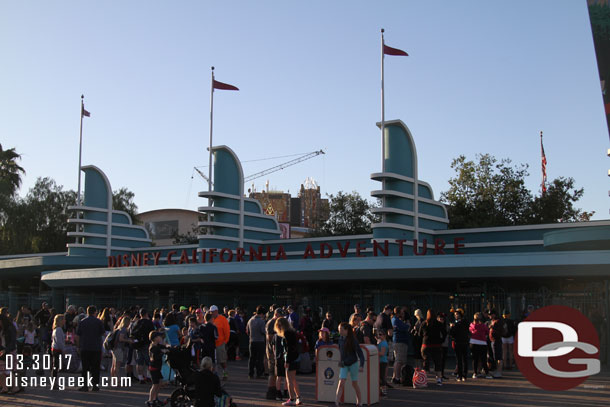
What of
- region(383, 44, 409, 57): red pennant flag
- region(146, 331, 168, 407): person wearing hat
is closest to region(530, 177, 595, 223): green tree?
region(383, 44, 409, 57): red pennant flag

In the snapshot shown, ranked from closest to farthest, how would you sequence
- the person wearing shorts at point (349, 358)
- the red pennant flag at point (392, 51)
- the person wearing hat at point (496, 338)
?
the person wearing shorts at point (349, 358) < the person wearing hat at point (496, 338) < the red pennant flag at point (392, 51)

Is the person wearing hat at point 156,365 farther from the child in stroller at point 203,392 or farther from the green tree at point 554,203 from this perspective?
the green tree at point 554,203

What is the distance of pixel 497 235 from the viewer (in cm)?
3027

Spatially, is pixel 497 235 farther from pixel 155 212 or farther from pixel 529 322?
pixel 155 212

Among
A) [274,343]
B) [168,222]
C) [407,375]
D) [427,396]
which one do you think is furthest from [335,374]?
[168,222]

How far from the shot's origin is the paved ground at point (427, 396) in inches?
570

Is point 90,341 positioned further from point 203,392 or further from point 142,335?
point 203,392

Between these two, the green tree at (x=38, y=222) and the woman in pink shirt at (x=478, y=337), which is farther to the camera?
the green tree at (x=38, y=222)

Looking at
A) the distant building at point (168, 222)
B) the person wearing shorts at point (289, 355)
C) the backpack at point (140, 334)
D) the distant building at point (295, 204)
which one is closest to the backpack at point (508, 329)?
the person wearing shorts at point (289, 355)

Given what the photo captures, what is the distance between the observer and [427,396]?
610 inches

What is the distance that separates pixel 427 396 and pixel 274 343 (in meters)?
3.51

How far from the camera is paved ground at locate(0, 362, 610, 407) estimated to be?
1447 cm

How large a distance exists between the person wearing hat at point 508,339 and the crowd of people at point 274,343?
28mm

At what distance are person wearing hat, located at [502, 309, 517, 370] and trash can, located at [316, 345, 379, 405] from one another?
6.58 metres
